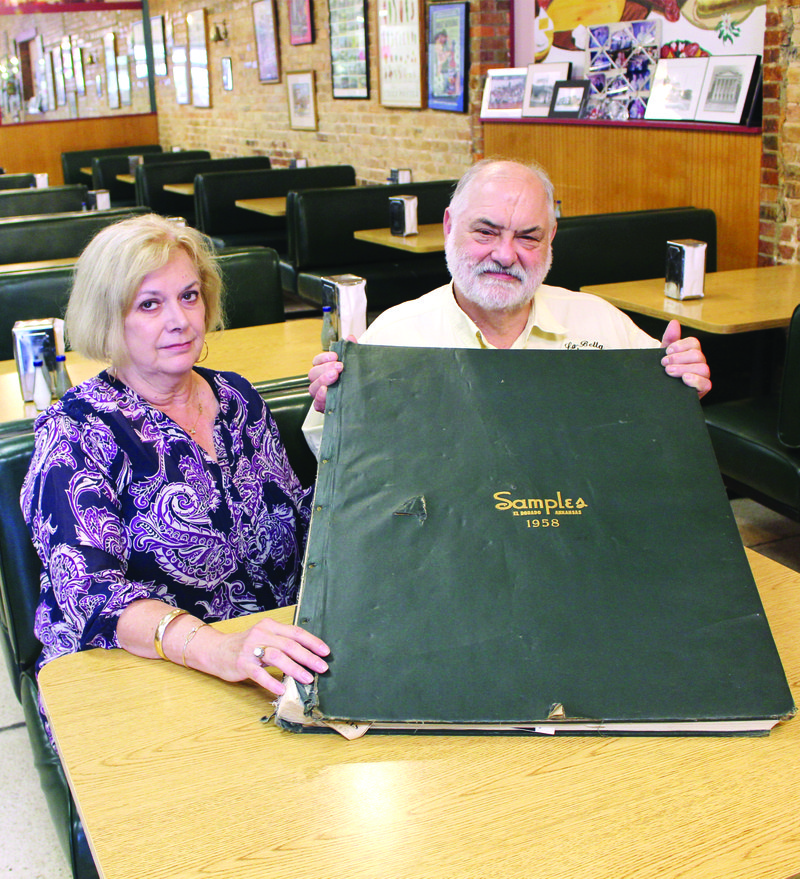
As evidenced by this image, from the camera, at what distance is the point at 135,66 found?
11.7 metres

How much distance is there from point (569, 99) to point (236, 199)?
2.47 meters

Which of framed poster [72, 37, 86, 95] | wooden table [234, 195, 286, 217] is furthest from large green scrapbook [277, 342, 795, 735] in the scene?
framed poster [72, 37, 86, 95]

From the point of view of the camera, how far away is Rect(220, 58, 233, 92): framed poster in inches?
389

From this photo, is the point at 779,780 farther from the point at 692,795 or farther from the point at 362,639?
the point at 362,639

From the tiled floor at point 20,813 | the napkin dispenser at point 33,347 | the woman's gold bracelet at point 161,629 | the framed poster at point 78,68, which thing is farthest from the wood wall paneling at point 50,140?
the woman's gold bracelet at point 161,629

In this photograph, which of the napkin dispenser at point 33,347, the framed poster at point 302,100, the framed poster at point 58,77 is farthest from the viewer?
the framed poster at point 58,77

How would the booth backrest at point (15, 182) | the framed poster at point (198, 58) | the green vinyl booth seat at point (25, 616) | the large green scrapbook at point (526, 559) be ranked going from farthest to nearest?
the framed poster at point (198, 58)
the booth backrest at point (15, 182)
the green vinyl booth seat at point (25, 616)
the large green scrapbook at point (526, 559)

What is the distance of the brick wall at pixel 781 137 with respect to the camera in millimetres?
3797

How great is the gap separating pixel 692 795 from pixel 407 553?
396mm

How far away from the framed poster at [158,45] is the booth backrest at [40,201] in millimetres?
6079

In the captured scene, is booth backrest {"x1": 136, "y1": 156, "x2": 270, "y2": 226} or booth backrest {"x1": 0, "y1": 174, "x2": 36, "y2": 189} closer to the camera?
booth backrest {"x1": 0, "y1": 174, "x2": 36, "y2": 189}

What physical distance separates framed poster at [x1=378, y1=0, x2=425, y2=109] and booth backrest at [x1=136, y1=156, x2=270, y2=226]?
137 centimetres

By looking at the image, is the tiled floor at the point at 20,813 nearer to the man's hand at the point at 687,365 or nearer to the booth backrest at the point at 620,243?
the man's hand at the point at 687,365

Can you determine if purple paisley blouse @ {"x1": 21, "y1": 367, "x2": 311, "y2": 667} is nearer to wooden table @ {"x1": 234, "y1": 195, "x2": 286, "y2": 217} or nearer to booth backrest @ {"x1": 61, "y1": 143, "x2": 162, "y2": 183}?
wooden table @ {"x1": 234, "y1": 195, "x2": 286, "y2": 217}
